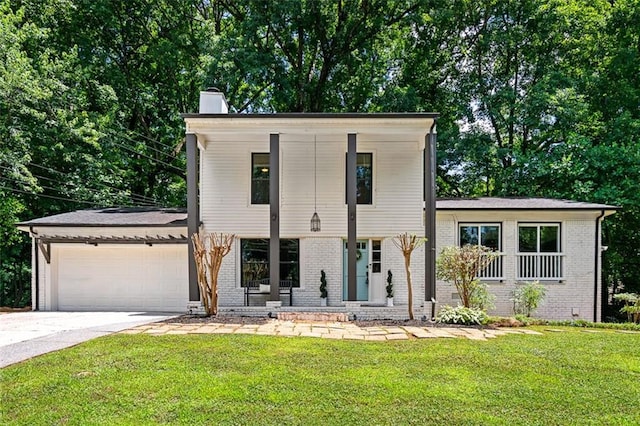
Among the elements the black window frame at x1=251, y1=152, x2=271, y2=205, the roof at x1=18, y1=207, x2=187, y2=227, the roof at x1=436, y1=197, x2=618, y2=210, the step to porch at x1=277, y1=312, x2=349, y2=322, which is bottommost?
the step to porch at x1=277, y1=312, x2=349, y2=322

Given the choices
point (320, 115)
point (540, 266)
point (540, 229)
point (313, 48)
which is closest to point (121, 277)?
point (320, 115)

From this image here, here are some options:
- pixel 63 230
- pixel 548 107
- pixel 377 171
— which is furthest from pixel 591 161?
pixel 63 230

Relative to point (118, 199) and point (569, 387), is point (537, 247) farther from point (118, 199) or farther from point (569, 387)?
point (118, 199)

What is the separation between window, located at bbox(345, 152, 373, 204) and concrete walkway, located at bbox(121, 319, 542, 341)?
178 inches

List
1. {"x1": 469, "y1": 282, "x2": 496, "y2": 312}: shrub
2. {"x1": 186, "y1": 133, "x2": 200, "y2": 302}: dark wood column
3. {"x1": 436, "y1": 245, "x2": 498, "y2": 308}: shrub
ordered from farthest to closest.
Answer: {"x1": 469, "y1": 282, "x2": 496, "y2": 312}: shrub, {"x1": 186, "y1": 133, "x2": 200, "y2": 302}: dark wood column, {"x1": 436, "y1": 245, "x2": 498, "y2": 308}: shrub

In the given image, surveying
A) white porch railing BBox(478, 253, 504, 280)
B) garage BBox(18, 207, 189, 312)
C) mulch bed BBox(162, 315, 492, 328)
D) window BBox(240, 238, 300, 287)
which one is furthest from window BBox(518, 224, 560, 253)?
garage BBox(18, 207, 189, 312)

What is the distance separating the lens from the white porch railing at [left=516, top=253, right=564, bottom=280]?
12172 millimetres

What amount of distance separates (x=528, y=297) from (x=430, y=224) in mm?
3471

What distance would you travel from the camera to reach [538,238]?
40.4ft

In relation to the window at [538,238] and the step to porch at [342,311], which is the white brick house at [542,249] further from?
the step to porch at [342,311]

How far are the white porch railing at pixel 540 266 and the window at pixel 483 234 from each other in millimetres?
775

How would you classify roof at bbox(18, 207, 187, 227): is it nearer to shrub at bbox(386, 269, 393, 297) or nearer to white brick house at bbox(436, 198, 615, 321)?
shrub at bbox(386, 269, 393, 297)

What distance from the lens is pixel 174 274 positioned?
38.9 ft

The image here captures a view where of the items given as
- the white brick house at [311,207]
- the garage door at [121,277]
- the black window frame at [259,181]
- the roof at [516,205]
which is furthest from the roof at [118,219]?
the roof at [516,205]
